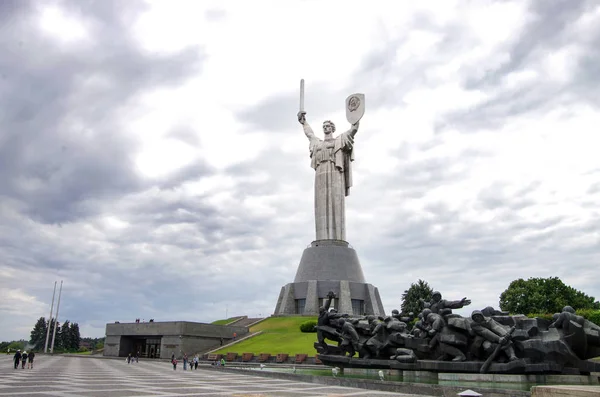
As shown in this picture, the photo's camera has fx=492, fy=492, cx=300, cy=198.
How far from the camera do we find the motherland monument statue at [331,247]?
37.7 meters

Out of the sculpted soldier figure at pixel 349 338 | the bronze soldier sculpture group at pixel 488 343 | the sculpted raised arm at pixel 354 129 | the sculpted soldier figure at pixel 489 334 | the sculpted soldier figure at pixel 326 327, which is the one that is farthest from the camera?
the sculpted raised arm at pixel 354 129

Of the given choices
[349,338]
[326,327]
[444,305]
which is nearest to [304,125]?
[326,327]

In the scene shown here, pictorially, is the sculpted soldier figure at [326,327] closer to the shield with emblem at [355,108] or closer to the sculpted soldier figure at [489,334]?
the sculpted soldier figure at [489,334]

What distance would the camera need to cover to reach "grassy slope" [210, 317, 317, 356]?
2727 centimetres

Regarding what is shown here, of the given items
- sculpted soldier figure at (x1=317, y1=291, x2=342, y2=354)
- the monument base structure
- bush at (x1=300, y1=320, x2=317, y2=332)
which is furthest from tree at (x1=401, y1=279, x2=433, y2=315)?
sculpted soldier figure at (x1=317, y1=291, x2=342, y2=354)

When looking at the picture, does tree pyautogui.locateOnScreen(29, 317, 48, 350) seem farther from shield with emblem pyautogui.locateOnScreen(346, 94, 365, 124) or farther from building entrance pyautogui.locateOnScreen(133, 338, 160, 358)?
shield with emblem pyautogui.locateOnScreen(346, 94, 365, 124)

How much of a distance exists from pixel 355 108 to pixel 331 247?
38.2ft

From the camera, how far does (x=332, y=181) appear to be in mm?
41688

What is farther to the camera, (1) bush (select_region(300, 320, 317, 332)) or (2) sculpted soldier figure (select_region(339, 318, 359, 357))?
(1) bush (select_region(300, 320, 317, 332))

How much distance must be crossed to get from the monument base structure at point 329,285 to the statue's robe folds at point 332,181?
51.9 inches

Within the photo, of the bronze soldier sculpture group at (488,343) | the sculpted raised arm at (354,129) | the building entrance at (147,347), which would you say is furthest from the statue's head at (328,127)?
the bronze soldier sculpture group at (488,343)

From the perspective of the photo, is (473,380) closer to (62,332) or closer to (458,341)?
(458,341)

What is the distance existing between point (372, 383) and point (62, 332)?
6255cm

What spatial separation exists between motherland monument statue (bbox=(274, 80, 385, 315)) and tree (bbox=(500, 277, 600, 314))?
1505 cm
